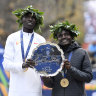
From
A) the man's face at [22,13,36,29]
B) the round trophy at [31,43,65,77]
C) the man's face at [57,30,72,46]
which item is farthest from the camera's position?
the man's face at [22,13,36,29]

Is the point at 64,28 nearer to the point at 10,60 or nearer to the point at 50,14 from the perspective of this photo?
the point at 10,60

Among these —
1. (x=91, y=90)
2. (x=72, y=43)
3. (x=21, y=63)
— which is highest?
(x=72, y=43)

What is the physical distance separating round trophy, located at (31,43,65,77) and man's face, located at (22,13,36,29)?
0.52 metres

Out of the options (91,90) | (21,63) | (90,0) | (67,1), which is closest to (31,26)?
(21,63)

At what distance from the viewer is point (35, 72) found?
357 cm

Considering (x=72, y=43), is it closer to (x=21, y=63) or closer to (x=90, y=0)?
(x=21, y=63)

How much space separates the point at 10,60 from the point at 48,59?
577 millimetres

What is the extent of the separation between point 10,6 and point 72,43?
9.67 m

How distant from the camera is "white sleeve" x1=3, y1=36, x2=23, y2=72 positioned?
11.4 ft

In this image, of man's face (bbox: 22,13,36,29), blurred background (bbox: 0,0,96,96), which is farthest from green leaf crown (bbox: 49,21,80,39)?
blurred background (bbox: 0,0,96,96)

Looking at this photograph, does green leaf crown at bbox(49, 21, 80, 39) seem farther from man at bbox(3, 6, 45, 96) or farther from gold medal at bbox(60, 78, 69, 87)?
gold medal at bbox(60, 78, 69, 87)

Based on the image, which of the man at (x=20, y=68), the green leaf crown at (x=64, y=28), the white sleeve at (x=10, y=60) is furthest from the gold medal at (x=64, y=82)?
the green leaf crown at (x=64, y=28)

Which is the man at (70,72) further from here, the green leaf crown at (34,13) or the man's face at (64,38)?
the green leaf crown at (34,13)

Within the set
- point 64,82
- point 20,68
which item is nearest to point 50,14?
point 20,68
